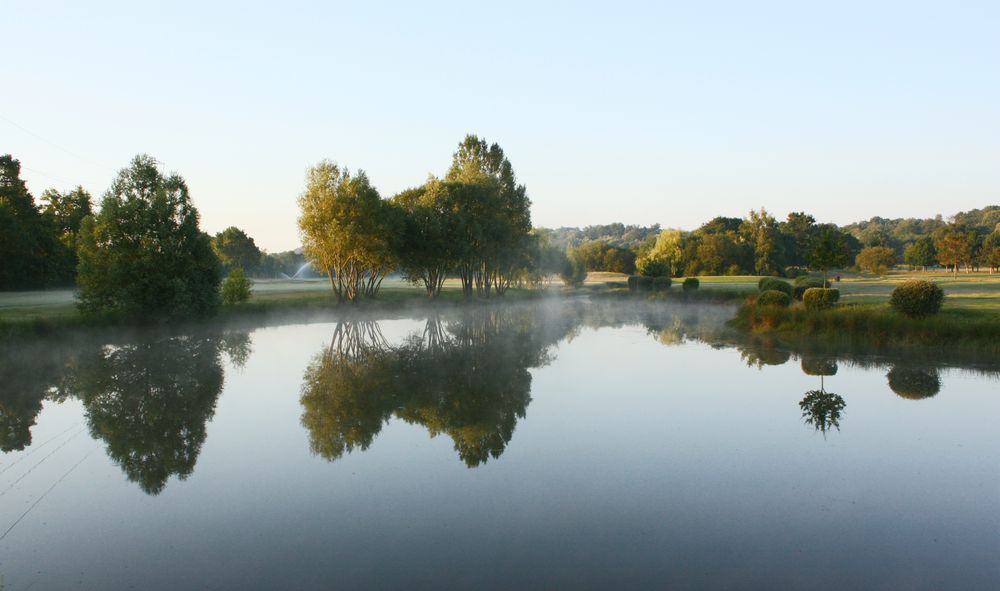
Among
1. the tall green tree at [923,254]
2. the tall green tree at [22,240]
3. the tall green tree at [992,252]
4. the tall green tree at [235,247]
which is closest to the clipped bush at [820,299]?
the tall green tree at [22,240]

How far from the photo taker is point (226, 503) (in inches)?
400

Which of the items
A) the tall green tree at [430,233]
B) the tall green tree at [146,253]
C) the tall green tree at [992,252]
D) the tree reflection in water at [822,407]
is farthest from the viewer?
the tall green tree at [992,252]

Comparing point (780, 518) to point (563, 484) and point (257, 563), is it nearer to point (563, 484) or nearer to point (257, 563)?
point (563, 484)

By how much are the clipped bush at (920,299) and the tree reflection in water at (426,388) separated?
1684 centimetres

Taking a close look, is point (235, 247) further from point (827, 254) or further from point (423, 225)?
point (827, 254)

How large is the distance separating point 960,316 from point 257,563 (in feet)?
104

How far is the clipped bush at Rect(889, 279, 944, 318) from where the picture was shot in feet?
92.0

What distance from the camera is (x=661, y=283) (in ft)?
258

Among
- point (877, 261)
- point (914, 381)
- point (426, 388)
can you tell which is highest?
point (877, 261)

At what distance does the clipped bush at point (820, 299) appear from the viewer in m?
33.8

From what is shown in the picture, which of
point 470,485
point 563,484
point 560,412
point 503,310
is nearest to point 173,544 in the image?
point 470,485

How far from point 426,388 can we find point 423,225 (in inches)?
1519

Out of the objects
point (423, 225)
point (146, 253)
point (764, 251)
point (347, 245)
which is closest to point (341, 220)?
point (347, 245)

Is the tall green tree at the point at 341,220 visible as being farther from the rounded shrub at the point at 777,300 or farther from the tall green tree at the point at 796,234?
the tall green tree at the point at 796,234
